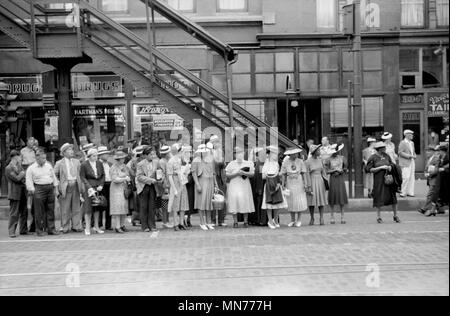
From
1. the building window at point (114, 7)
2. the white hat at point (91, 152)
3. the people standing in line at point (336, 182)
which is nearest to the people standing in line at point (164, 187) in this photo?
the white hat at point (91, 152)

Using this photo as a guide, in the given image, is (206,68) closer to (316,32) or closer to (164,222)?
(316,32)

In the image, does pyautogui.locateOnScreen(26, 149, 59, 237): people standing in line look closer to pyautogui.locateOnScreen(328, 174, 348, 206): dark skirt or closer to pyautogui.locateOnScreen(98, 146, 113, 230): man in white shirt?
pyautogui.locateOnScreen(98, 146, 113, 230): man in white shirt

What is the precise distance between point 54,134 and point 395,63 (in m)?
12.0

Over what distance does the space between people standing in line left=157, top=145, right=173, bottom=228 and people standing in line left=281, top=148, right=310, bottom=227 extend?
245cm

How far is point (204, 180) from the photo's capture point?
577 inches

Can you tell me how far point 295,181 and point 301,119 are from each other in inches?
400

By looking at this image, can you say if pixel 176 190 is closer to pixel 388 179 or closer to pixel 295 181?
pixel 295 181

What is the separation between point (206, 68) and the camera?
24.0 meters

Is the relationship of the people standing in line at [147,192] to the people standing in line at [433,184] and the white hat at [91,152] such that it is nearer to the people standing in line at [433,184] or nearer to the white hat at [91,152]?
the white hat at [91,152]

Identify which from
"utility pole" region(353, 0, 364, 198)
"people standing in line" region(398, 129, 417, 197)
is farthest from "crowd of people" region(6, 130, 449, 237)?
"people standing in line" region(398, 129, 417, 197)

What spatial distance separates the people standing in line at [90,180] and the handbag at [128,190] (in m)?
0.48

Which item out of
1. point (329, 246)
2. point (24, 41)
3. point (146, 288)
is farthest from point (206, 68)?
point (146, 288)

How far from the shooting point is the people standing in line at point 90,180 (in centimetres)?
1423

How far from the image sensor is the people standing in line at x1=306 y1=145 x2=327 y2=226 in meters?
14.7
